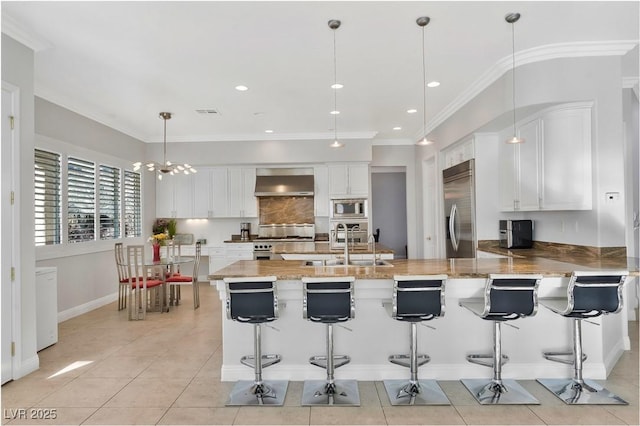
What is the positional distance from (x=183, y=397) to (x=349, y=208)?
508 centimetres

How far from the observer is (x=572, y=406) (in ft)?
8.87

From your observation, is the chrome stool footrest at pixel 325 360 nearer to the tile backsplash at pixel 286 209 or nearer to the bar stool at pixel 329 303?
the bar stool at pixel 329 303

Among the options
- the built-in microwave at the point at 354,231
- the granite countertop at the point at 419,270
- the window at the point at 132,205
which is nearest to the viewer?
the granite countertop at the point at 419,270

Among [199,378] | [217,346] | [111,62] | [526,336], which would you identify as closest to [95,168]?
[111,62]

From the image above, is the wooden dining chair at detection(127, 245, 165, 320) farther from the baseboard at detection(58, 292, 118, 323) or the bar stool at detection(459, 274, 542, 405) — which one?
the bar stool at detection(459, 274, 542, 405)

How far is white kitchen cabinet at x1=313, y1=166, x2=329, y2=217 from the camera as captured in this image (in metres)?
7.67

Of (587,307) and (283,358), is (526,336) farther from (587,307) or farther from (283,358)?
(283,358)

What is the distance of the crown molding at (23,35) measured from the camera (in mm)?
3107

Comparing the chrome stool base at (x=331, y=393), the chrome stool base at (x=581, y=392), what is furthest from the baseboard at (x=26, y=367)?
the chrome stool base at (x=581, y=392)

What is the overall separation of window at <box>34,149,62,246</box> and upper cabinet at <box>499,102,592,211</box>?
5558 millimetres

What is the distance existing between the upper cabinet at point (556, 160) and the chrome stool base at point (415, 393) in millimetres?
2244

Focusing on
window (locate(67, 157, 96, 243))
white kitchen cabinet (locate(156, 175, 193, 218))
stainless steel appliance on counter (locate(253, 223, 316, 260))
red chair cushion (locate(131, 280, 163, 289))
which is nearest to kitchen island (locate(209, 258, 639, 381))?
red chair cushion (locate(131, 280, 163, 289))

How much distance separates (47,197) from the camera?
190 inches

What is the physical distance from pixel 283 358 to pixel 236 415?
63 centimetres
